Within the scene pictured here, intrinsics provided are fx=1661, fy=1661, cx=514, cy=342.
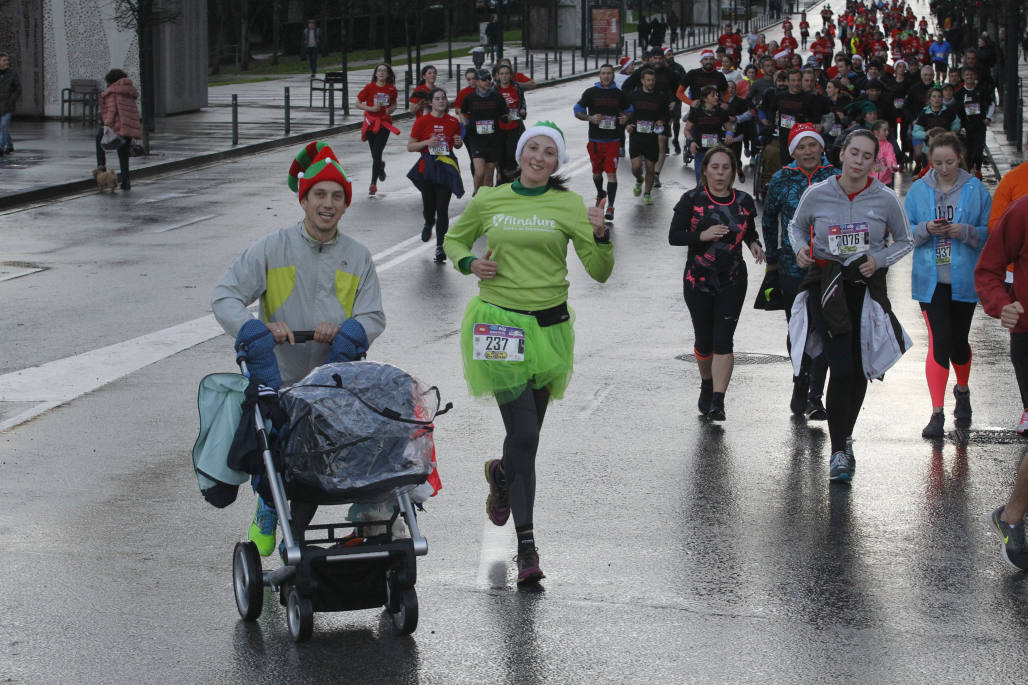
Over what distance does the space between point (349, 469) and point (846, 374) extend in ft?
11.9

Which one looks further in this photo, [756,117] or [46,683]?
[756,117]

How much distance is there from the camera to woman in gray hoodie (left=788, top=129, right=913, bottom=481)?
8398mm

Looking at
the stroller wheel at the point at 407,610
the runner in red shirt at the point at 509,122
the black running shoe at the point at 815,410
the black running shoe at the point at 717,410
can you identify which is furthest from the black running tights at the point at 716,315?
the runner in red shirt at the point at 509,122

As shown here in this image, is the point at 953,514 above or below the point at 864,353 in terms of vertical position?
below

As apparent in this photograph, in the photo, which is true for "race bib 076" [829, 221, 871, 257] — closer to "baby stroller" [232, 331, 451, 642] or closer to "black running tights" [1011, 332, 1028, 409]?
"black running tights" [1011, 332, 1028, 409]

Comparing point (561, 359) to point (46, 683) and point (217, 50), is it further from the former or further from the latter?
point (217, 50)

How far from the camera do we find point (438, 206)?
16844mm

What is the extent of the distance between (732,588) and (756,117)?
19635 mm

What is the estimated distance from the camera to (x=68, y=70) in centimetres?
3591

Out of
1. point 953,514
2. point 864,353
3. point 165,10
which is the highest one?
point 165,10

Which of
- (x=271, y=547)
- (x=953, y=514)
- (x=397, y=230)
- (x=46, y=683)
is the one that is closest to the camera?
(x=46, y=683)

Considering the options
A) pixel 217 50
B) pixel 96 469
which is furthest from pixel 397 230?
pixel 217 50

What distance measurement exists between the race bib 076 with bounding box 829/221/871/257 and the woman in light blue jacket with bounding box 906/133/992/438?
89 cm

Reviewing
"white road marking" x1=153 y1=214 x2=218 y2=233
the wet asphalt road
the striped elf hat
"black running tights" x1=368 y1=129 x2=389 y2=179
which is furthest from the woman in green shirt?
"black running tights" x1=368 y1=129 x2=389 y2=179
